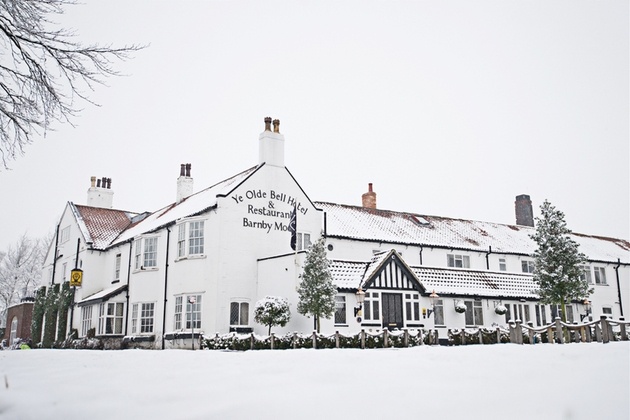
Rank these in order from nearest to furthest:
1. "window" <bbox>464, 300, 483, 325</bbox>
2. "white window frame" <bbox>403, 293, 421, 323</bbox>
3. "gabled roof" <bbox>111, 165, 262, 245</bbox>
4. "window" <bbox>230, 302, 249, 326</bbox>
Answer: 1. "window" <bbox>230, 302, 249, 326</bbox>
2. "white window frame" <bbox>403, 293, 421, 323</bbox>
3. "gabled roof" <bbox>111, 165, 262, 245</bbox>
4. "window" <bbox>464, 300, 483, 325</bbox>

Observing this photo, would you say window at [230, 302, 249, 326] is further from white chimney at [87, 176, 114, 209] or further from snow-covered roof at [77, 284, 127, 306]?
white chimney at [87, 176, 114, 209]

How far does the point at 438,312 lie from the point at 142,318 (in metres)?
17.3

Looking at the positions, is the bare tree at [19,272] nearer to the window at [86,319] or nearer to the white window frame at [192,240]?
the window at [86,319]

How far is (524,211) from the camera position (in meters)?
52.3

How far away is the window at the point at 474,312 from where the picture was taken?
34000mm

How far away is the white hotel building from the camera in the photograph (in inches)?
1171

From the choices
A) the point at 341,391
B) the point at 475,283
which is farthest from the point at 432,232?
the point at 341,391

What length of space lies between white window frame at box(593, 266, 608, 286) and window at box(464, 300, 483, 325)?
16430 millimetres

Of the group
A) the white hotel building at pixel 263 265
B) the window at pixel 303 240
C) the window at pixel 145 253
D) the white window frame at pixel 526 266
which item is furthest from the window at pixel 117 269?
the white window frame at pixel 526 266

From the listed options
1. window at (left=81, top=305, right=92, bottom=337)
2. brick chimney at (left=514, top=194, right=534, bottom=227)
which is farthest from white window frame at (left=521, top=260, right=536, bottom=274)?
window at (left=81, top=305, right=92, bottom=337)

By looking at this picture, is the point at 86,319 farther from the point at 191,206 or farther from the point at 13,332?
the point at 13,332

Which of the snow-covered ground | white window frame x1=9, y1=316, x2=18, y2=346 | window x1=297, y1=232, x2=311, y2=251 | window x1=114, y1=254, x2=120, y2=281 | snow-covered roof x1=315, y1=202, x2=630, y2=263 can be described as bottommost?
the snow-covered ground

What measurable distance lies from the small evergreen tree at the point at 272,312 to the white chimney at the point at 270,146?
9141 mm

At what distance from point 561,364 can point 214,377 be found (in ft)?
16.8
